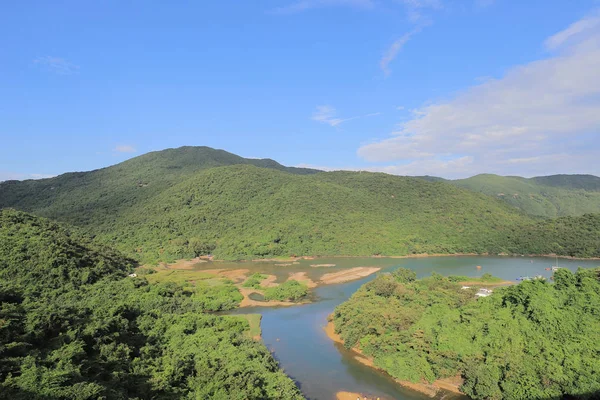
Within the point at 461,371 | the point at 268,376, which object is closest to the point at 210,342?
the point at 268,376

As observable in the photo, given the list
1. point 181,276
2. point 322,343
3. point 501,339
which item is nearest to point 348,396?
point 322,343

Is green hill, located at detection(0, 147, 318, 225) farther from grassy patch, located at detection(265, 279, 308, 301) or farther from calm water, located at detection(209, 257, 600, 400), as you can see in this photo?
grassy patch, located at detection(265, 279, 308, 301)

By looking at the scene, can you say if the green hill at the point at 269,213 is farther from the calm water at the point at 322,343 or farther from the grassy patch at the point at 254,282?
the grassy patch at the point at 254,282

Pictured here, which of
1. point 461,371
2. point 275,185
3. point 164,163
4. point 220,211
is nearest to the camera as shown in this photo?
point 461,371

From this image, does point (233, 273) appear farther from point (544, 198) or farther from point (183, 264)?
point (544, 198)

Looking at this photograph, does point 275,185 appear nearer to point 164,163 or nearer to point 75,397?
point 164,163

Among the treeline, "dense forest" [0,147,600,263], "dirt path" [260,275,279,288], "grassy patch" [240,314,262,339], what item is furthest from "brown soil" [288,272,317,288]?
the treeline

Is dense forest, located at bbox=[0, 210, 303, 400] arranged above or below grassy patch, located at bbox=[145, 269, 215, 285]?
above
